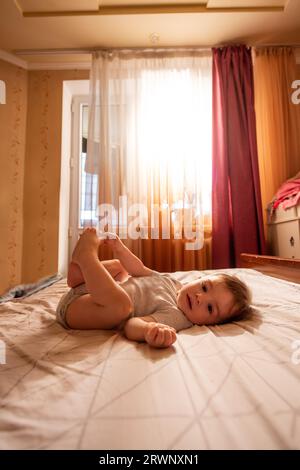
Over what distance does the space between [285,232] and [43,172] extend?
2.25 metres

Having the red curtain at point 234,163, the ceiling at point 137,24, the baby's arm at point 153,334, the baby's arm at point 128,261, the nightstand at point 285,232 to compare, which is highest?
the ceiling at point 137,24

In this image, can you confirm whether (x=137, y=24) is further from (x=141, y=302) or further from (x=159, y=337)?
(x=159, y=337)

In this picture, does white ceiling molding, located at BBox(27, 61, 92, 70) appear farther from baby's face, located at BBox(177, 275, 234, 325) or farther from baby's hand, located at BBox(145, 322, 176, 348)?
baby's hand, located at BBox(145, 322, 176, 348)

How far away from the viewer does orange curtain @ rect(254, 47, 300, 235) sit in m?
2.35

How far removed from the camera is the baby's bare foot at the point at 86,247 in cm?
86

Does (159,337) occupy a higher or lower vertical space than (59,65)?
lower

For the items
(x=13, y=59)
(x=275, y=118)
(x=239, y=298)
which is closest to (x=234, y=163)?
(x=275, y=118)

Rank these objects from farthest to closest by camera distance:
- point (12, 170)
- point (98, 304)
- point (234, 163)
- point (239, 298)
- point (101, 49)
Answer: point (12, 170) < point (101, 49) < point (234, 163) < point (239, 298) < point (98, 304)

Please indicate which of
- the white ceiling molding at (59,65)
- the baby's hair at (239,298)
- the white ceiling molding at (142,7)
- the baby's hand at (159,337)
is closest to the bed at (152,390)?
the baby's hand at (159,337)

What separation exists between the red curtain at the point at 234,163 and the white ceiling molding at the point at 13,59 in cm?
183

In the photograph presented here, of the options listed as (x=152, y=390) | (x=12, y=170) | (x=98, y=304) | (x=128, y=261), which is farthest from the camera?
(x=12, y=170)

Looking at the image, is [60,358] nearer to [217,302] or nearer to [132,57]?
[217,302]

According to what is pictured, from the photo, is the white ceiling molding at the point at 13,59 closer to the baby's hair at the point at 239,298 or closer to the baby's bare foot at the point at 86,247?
the baby's bare foot at the point at 86,247

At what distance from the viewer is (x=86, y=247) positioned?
886mm
